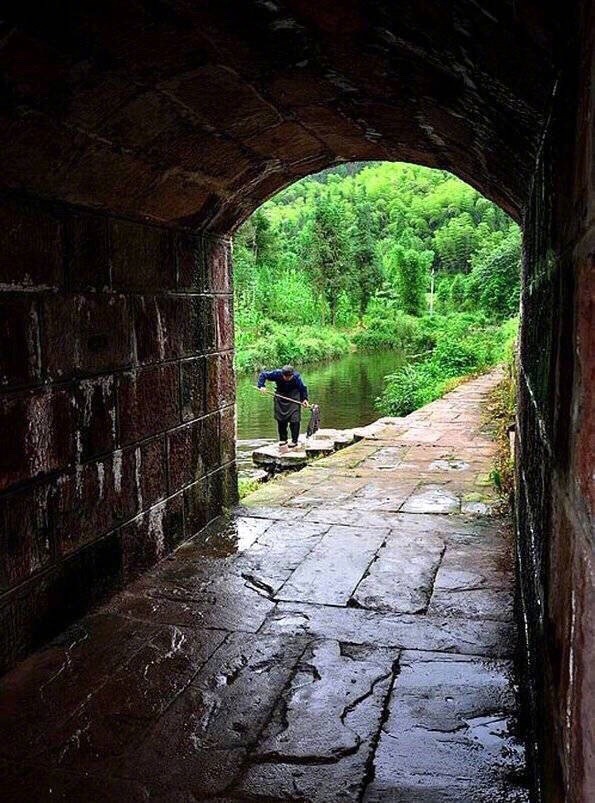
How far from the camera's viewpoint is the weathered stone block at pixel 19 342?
124 inches

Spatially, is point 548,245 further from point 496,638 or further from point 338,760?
point 496,638

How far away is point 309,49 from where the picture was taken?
2.82 m

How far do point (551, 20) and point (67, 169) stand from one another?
93.7 inches

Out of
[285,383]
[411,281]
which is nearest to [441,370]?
[285,383]

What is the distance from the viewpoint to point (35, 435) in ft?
11.0

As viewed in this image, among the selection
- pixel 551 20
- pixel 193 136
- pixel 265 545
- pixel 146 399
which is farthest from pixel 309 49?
pixel 265 545

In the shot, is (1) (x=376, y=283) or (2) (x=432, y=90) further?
(1) (x=376, y=283)

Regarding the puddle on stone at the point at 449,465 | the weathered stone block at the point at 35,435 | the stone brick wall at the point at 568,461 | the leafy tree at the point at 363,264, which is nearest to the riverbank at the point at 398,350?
the leafy tree at the point at 363,264

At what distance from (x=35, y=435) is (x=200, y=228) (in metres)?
2.17

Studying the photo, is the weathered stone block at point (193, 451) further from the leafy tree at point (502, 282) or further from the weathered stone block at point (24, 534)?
the leafy tree at point (502, 282)

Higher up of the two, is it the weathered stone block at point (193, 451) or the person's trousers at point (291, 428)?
the weathered stone block at point (193, 451)

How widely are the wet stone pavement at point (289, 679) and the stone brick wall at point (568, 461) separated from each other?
0.74 meters

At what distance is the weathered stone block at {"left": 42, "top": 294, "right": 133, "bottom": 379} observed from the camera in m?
3.48

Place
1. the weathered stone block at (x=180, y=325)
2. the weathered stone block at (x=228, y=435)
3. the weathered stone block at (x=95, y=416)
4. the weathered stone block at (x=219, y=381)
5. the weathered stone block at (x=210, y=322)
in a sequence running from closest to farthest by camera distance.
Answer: the weathered stone block at (x=95, y=416), the weathered stone block at (x=180, y=325), the weathered stone block at (x=210, y=322), the weathered stone block at (x=219, y=381), the weathered stone block at (x=228, y=435)
